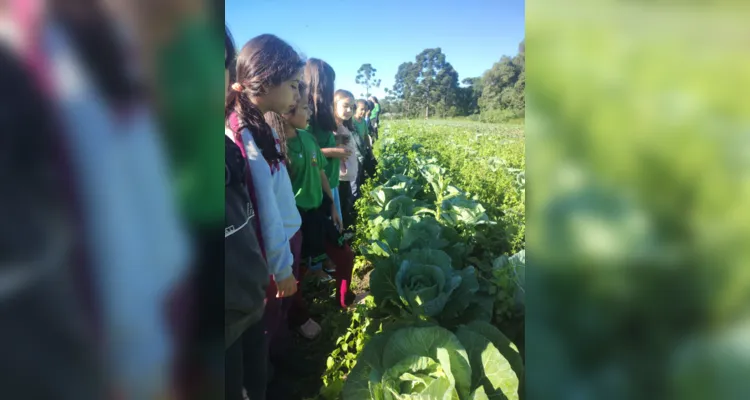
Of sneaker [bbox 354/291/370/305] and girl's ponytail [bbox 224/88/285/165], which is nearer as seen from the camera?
girl's ponytail [bbox 224/88/285/165]

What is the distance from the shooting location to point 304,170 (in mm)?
1245

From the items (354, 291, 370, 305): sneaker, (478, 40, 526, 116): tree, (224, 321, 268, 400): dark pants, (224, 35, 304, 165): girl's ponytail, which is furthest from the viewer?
(354, 291, 370, 305): sneaker

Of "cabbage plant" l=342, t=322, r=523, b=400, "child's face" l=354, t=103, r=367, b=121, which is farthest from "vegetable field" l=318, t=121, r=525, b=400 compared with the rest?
"child's face" l=354, t=103, r=367, b=121

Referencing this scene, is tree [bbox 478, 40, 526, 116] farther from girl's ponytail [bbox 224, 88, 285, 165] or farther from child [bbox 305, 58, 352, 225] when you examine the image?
girl's ponytail [bbox 224, 88, 285, 165]

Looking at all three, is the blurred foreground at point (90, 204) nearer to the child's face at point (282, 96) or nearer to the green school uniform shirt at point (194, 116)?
the green school uniform shirt at point (194, 116)

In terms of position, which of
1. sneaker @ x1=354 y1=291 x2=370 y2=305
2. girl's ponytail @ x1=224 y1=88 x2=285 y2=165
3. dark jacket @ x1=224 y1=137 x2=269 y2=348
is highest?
girl's ponytail @ x1=224 y1=88 x2=285 y2=165

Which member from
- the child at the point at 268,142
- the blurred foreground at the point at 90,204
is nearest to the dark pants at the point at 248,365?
the child at the point at 268,142

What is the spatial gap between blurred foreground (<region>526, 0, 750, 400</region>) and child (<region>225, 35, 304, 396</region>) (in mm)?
588

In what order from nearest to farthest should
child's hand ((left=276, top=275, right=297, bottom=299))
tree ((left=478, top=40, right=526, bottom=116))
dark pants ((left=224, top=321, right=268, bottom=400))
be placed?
tree ((left=478, top=40, right=526, bottom=116)), dark pants ((left=224, top=321, right=268, bottom=400)), child's hand ((left=276, top=275, right=297, bottom=299))

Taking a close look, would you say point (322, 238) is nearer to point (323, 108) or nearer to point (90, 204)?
point (323, 108)

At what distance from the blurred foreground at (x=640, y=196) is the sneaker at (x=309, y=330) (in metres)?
1.83

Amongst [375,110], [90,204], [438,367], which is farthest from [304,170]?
[375,110]

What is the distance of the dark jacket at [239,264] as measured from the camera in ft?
2.37

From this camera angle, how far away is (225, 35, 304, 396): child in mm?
943
